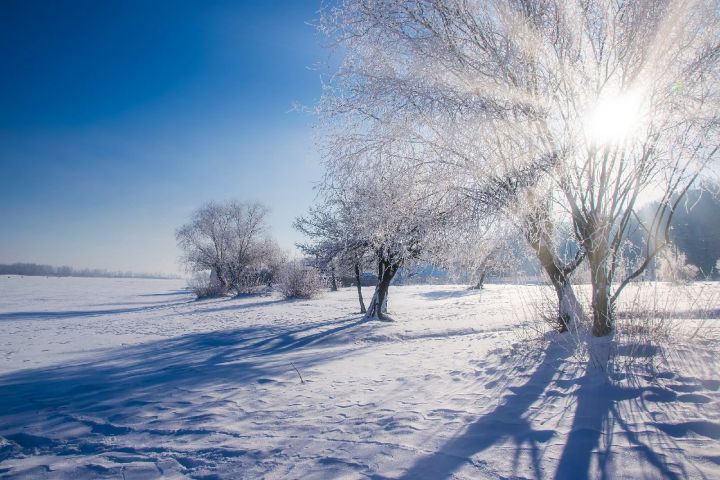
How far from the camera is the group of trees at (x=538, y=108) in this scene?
479 cm

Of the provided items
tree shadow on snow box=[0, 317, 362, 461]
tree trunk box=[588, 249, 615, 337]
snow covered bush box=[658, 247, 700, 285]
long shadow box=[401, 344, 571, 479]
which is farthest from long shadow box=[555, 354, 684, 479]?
tree shadow on snow box=[0, 317, 362, 461]

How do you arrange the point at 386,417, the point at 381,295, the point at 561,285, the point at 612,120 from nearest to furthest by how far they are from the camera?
the point at 386,417 < the point at 612,120 < the point at 561,285 < the point at 381,295

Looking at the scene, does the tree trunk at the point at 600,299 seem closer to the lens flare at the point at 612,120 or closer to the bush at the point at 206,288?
the lens flare at the point at 612,120

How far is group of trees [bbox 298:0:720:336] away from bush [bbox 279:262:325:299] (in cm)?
2069

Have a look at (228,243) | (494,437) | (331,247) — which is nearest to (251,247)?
(228,243)

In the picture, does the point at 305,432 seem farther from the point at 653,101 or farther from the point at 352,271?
the point at 352,271

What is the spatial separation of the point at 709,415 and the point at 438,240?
15.6 feet

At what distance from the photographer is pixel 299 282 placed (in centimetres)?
2666

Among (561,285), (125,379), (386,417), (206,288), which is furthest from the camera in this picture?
(206,288)

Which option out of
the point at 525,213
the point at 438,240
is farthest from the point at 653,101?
the point at 438,240

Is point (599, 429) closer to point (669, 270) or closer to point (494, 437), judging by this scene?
point (494, 437)

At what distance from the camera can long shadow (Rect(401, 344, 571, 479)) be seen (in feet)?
7.92

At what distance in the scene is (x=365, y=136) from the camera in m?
6.19

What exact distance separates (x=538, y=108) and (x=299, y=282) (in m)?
23.0
